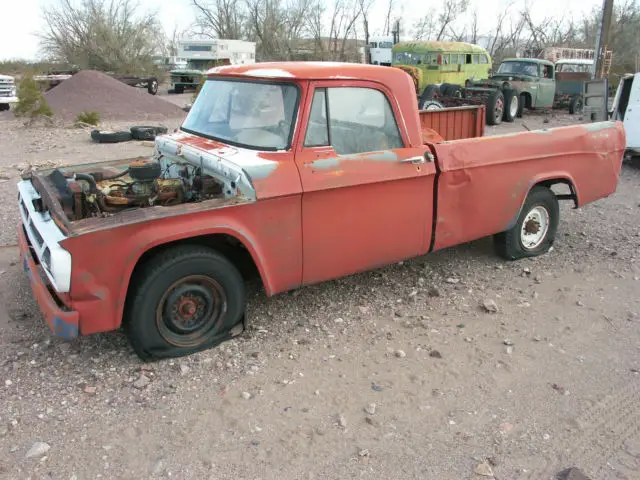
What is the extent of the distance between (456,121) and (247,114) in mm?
2819

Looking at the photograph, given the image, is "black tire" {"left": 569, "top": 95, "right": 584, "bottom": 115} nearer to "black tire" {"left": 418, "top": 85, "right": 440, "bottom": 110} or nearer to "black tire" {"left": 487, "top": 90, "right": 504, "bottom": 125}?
"black tire" {"left": 487, "top": 90, "right": 504, "bottom": 125}

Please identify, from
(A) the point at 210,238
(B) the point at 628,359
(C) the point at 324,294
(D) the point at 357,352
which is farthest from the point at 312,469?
(B) the point at 628,359

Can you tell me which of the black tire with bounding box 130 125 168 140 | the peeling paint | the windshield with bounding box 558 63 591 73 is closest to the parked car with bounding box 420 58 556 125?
the windshield with bounding box 558 63 591 73

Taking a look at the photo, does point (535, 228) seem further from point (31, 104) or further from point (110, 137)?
point (31, 104)

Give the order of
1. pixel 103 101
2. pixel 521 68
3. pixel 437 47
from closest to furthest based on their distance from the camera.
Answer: pixel 103 101, pixel 521 68, pixel 437 47

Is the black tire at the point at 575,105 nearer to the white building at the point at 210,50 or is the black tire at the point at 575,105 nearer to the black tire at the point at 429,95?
the black tire at the point at 429,95

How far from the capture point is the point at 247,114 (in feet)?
12.7

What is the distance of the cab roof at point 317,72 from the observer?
3658mm

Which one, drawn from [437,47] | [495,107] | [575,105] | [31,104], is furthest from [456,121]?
[575,105]

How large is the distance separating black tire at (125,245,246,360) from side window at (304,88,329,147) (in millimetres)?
975

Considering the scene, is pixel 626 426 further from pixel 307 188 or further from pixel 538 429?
pixel 307 188

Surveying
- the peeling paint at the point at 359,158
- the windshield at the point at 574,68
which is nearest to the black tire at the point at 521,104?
the windshield at the point at 574,68

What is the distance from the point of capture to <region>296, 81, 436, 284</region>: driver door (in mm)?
3605

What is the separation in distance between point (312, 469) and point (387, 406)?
0.64 meters
